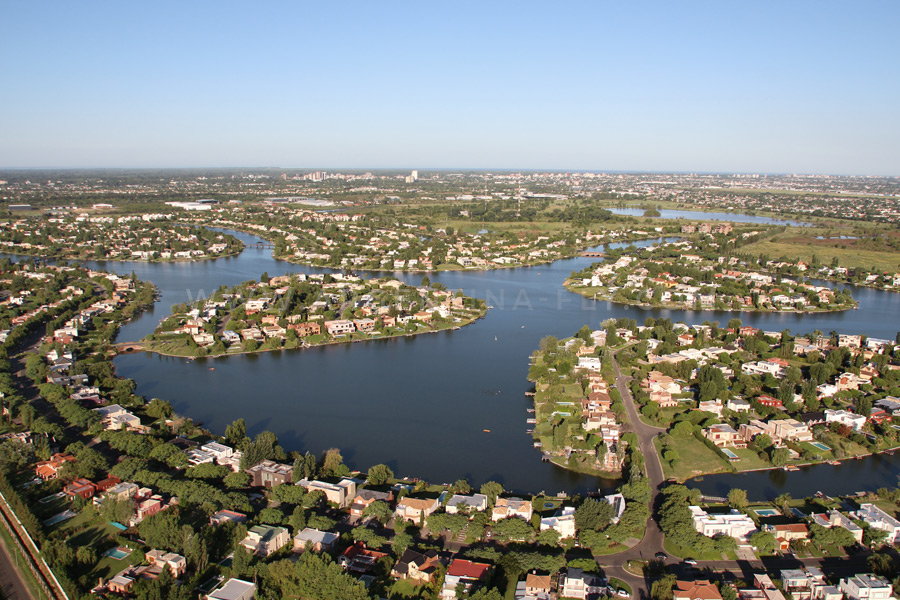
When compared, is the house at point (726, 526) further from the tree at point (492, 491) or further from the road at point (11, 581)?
the road at point (11, 581)

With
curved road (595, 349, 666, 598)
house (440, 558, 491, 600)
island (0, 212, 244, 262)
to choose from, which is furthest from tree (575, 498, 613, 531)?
island (0, 212, 244, 262)

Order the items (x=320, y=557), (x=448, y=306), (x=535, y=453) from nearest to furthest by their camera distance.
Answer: (x=320, y=557) < (x=535, y=453) < (x=448, y=306)

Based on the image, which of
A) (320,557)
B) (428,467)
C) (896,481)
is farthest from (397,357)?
(896,481)

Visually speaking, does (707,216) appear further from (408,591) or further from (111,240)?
(408,591)

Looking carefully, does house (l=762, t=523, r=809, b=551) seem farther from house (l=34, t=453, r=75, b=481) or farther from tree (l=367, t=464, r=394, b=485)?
house (l=34, t=453, r=75, b=481)

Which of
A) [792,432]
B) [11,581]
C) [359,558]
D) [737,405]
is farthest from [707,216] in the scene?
[11,581]

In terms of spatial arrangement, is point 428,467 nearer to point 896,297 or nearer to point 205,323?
point 205,323
